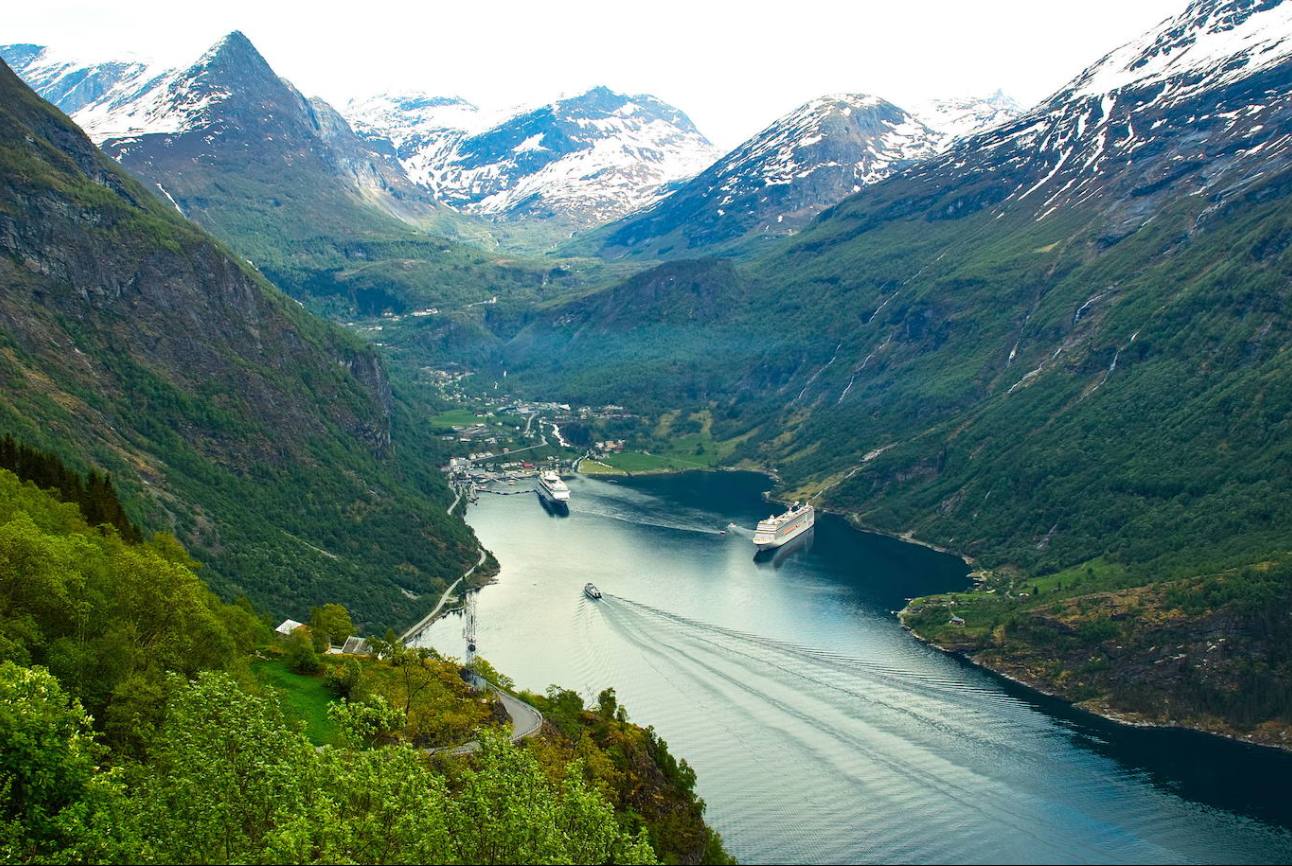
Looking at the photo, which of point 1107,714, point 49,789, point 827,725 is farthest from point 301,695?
point 1107,714

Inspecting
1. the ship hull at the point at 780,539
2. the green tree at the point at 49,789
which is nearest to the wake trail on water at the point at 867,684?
the ship hull at the point at 780,539

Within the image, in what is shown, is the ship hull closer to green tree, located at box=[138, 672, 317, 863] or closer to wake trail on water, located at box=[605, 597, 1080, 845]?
wake trail on water, located at box=[605, 597, 1080, 845]

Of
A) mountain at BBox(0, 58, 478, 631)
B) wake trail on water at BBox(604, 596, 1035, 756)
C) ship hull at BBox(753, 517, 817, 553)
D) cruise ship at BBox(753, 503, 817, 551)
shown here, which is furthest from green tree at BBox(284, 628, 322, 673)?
cruise ship at BBox(753, 503, 817, 551)

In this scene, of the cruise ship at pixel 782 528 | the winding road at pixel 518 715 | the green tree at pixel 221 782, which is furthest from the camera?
the cruise ship at pixel 782 528

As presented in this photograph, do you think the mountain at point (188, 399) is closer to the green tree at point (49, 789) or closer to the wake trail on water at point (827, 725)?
the wake trail on water at point (827, 725)

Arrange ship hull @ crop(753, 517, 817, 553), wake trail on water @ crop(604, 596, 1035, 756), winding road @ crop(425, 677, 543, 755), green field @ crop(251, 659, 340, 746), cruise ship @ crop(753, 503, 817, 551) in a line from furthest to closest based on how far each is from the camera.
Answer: cruise ship @ crop(753, 503, 817, 551) → ship hull @ crop(753, 517, 817, 553) → wake trail on water @ crop(604, 596, 1035, 756) → winding road @ crop(425, 677, 543, 755) → green field @ crop(251, 659, 340, 746)
